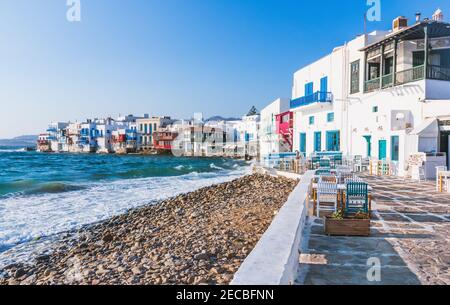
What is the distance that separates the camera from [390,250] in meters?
4.67

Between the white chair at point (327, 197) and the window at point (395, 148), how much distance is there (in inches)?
337

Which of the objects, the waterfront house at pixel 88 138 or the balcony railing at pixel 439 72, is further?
the waterfront house at pixel 88 138

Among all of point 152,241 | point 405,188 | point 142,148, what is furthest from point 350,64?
point 142,148

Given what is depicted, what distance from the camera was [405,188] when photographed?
33.2ft

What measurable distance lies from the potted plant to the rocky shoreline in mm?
1544

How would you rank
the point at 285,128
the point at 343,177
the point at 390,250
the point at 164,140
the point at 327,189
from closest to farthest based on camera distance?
the point at 390,250 < the point at 327,189 < the point at 343,177 < the point at 285,128 < the point at 164,140

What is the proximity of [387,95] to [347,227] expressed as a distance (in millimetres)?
11689

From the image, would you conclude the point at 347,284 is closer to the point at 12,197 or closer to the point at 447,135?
the point at 447,135

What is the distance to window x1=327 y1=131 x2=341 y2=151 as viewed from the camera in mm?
19158

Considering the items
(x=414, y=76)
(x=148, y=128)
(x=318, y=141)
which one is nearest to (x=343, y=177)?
(x=414, y=76)

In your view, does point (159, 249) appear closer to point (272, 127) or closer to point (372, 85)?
point (372, 85)

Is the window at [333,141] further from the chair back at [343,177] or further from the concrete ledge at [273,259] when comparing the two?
the concrete ledge at [273,259]

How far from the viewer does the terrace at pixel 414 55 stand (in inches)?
531

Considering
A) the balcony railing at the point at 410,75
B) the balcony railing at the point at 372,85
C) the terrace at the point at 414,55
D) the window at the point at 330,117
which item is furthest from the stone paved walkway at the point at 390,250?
the window at the point at 330,117
